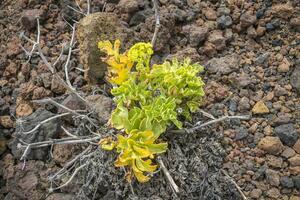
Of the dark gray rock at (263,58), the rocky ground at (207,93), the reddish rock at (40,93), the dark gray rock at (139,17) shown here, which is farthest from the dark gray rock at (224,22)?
the reddish rock at (40,93)

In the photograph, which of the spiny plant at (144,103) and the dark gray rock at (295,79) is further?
the dark gray rock at (295,79)

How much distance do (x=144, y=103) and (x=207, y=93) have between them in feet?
1.23

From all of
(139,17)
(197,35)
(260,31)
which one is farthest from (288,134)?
(139,17)

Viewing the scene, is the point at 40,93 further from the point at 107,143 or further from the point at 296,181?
the point at 296,181

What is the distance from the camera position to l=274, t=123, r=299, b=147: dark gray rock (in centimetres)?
203

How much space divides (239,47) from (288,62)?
9.7 inches

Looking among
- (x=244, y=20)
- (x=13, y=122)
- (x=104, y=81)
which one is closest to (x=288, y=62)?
(x=244, y=20)

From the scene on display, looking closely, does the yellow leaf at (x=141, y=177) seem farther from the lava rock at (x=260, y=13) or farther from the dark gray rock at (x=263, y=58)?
the lava rock at (x=260, y=13)

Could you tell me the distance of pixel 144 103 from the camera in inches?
76.5

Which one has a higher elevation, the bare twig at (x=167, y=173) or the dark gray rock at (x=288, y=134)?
the bare twig at (x=167, y=173)

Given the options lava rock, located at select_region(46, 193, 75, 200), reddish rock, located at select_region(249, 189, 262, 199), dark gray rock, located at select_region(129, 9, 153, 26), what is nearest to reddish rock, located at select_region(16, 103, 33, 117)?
lava rock, located at select_region(46, 193, 75, 200)

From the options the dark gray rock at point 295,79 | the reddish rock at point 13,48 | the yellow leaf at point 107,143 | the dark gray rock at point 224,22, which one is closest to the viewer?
the yellow leaf at point 107,143

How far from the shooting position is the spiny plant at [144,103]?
1822mm

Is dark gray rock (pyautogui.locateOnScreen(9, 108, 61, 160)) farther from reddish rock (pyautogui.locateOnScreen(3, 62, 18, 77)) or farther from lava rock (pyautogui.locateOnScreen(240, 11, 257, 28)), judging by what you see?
A: lava rock (pyautogui.locateOnScreen(240, 11, 257, 28))
